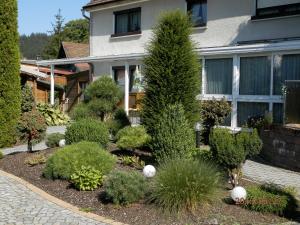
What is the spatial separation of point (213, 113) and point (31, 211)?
307 inches

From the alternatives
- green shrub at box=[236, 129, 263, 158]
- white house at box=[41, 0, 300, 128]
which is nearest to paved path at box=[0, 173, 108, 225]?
green shrub at box=[236, 129, 263, 158]

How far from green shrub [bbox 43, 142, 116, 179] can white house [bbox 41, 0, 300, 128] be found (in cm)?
660

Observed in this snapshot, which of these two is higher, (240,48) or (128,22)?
(128,22)

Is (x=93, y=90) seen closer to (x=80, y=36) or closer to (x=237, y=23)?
(x=237, y=23)

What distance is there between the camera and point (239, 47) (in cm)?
1435

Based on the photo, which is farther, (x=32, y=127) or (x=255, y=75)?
(x=255, y=75)

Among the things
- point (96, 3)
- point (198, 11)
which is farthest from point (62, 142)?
point (96, 3)

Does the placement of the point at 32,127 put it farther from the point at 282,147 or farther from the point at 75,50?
the point at 75,50

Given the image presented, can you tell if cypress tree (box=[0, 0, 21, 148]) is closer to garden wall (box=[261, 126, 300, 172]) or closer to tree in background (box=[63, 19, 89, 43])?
garden wall (box=[261, 126, 300, 172])

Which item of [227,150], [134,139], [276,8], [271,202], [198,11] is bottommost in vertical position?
[271,202]

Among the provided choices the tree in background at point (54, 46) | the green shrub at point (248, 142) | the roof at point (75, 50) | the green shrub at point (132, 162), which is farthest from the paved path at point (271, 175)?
the tree in background at point (54, 46)

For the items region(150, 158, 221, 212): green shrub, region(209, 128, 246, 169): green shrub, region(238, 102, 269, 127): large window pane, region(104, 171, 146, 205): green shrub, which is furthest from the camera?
region(238, 102, 269, 127): large window pane

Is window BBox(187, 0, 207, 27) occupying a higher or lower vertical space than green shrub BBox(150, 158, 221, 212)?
higher

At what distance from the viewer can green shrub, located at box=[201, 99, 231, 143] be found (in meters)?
13.7
